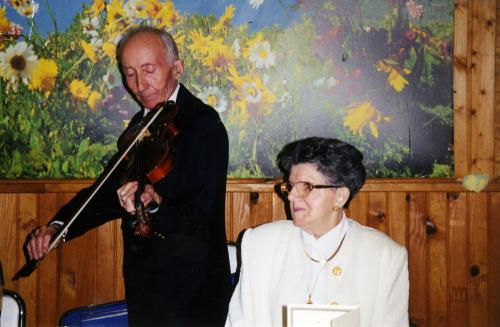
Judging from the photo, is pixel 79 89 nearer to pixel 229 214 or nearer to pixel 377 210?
pixel 229 214

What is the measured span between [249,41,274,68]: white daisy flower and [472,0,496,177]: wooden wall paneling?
1.13 metres

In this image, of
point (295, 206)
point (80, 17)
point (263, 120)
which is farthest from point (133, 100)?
point (295, 206)

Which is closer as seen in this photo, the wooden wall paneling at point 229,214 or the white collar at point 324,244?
the white collar at point 324,244

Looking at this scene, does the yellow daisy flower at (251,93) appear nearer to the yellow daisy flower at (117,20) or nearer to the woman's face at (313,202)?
the yellow daisy flower at (117,20)

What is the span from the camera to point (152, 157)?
186cm

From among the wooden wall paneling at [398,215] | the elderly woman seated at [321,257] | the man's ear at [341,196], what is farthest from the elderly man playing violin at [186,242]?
the wooden wall paneling at [398,215]

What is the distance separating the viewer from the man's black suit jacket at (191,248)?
1921mm

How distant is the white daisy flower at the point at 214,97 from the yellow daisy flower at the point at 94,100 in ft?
1.86

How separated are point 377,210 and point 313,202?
989 millimetres

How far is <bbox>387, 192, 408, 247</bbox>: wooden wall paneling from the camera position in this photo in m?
2.80

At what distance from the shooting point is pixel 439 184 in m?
2.78

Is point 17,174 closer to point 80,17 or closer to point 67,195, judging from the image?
point 67,195

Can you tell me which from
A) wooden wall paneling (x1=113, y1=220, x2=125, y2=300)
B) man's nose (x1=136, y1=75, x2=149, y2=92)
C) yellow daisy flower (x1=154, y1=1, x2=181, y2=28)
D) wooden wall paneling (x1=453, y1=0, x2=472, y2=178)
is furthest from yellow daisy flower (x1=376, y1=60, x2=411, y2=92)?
wooden wall paneling (x1=113, y1=220, x2=125, y2=300)

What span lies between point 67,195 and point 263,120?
1177 mm
